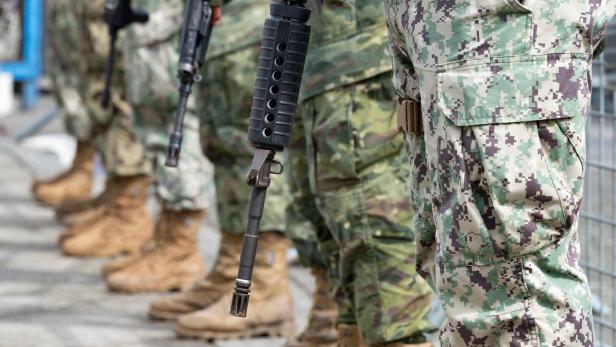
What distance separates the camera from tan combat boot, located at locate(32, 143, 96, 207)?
651 centimetres

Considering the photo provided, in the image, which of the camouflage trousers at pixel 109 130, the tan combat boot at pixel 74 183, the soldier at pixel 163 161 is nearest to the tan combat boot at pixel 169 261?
the soldier at pixel 163 161

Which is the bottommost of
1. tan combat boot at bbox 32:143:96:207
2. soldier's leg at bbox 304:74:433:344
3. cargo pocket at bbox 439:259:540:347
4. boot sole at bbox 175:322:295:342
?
boot sole at bbox 175:322:295:342

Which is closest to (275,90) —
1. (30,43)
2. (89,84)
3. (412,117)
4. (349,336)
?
(412,117)

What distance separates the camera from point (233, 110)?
388cm

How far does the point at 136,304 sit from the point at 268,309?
2.54 feet

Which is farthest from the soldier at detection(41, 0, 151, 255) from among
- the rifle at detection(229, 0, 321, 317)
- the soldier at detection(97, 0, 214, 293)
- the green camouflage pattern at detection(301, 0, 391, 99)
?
the rifle at detection(229, 0, 321, 317)

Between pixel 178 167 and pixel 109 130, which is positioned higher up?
pixel 109 130

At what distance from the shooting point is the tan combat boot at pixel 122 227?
17.8 feet

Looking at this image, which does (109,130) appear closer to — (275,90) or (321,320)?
(321,320)

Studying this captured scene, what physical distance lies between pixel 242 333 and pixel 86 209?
95.8 inches

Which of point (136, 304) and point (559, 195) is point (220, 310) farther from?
point (559, 195)

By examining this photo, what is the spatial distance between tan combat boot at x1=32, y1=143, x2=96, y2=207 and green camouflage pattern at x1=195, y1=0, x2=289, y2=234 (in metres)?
2.57

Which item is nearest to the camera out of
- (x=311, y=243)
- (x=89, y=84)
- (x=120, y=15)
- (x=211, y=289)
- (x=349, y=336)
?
(x=349, y=336)

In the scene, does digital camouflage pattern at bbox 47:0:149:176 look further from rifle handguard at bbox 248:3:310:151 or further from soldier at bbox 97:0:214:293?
rifle handguard at bbox 248:3:310:151
